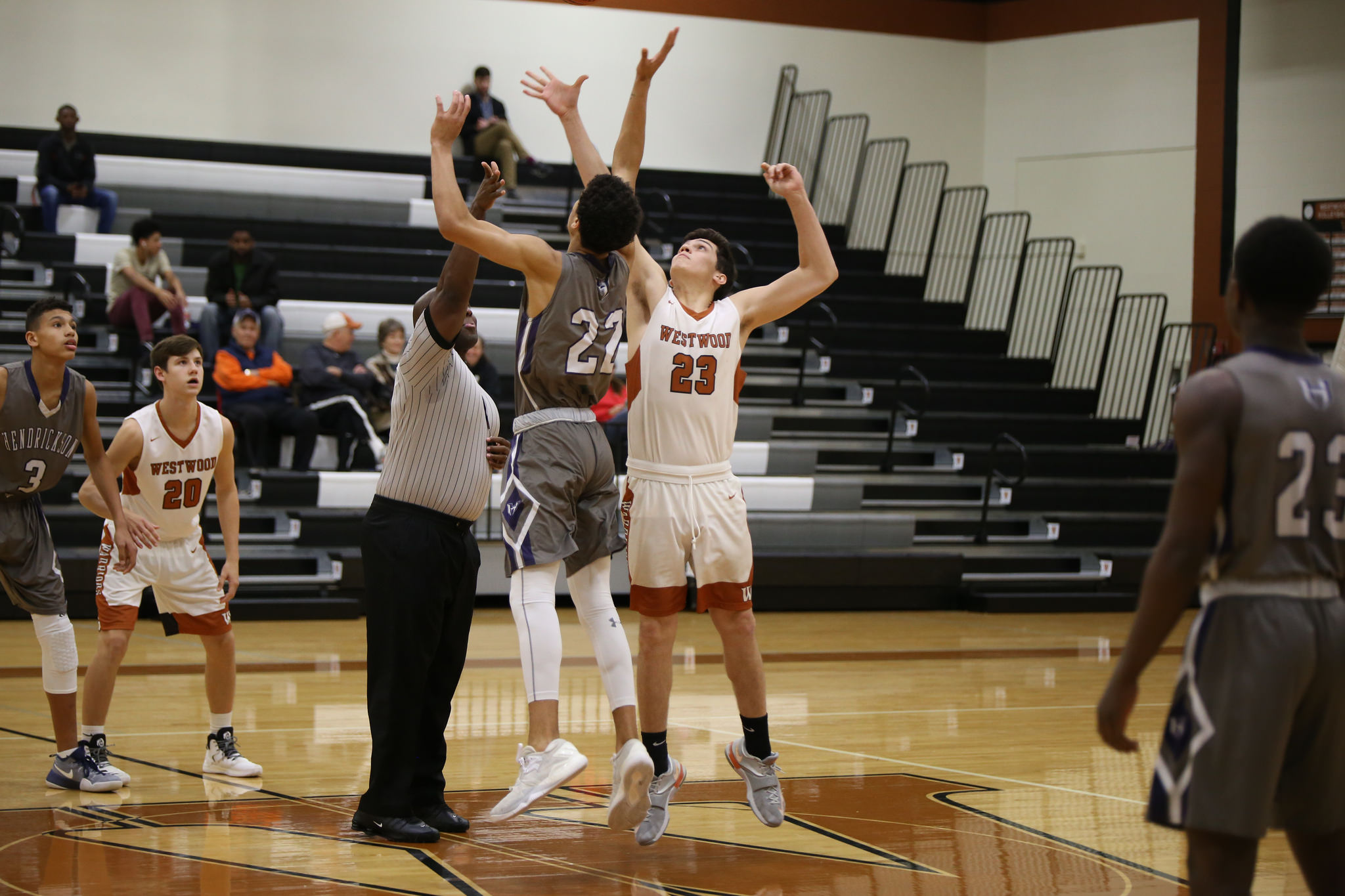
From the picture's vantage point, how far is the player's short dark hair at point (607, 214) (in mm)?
4082

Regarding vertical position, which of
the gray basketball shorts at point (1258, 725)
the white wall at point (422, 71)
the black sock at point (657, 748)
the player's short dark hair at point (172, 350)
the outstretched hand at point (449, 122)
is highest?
the white wall at point (422, 71)

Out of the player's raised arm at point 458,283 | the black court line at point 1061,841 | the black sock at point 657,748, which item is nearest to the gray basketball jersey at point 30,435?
the player's raised arm at point 458,283

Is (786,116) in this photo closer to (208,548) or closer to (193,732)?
(208,548)

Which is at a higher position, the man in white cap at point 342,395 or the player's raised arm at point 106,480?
the man in white cap at point 342,395

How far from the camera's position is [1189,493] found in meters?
2.51

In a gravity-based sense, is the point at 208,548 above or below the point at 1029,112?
below

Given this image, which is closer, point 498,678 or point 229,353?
point 498,678

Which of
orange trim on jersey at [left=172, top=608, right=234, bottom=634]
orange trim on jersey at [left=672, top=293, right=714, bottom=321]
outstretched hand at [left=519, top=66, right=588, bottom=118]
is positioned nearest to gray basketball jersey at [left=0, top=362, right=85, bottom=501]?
orange trim on jersey at [left=172, top=608, right=234, bottom=634]

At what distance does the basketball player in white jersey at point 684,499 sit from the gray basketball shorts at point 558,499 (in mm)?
120

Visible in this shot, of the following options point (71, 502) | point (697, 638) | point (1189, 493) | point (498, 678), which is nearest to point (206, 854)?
point (1189, 493)

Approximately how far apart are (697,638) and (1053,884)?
5358 millimetres

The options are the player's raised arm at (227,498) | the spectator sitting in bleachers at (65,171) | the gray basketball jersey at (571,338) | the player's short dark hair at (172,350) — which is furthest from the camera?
the spectator sitting in bleachers at (65,171)

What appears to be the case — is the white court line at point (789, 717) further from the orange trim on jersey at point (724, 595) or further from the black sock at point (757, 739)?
the orange trim on jersey at point (724, 595)

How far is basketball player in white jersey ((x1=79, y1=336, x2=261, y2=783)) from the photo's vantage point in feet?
16.8
